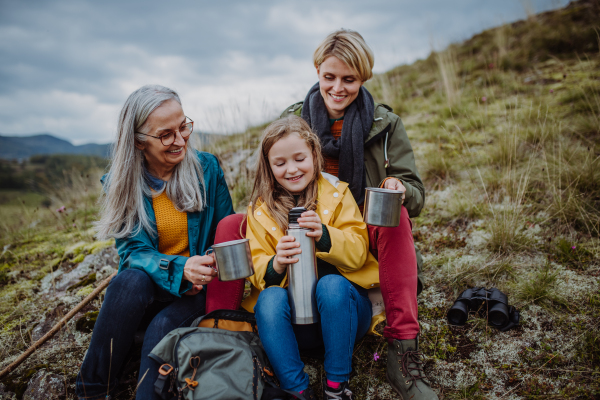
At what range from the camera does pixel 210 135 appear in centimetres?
601

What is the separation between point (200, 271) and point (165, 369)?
560 millimetres

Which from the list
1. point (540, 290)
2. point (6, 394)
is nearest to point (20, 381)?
point (6, 394)

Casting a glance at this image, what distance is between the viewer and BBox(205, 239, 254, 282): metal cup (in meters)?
1.79

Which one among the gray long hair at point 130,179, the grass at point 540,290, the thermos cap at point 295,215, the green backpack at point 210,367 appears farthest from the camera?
the grass at point 540,290

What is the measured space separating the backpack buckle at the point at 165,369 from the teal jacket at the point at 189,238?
1.54ft

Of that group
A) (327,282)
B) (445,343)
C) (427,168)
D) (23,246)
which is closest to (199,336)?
(327,282)

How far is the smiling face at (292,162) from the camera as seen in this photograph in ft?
7.35

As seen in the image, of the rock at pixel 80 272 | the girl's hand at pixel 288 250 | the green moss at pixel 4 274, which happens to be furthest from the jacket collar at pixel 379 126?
the green moss at pixel 4 274

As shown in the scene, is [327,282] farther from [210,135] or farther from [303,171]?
[210,135]

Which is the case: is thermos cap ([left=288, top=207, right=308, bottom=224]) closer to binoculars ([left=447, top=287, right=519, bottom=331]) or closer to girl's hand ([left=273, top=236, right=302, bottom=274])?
girl's hand ([left=273, top=236, right=302, bottom=274])

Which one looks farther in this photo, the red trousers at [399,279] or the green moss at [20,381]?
the green moss at [20,381]

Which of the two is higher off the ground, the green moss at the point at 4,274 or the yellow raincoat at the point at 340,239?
the yellow raincoat at the point at 340,239

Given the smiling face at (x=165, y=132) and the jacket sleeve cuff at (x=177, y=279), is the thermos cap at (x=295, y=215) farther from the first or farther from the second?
the smiling face at (x=165, y=132)

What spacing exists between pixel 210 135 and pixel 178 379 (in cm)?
492
